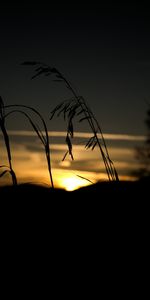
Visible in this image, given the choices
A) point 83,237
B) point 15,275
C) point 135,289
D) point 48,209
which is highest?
point 48,209

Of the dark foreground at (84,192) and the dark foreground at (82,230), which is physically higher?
the dark foreground at (84,192)

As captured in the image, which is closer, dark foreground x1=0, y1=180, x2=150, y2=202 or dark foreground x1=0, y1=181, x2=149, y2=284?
dark foreground x1=0, y1=181, x2=149, y2=284

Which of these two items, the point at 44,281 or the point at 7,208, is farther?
the point at 7,208

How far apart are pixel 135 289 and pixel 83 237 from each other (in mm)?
334

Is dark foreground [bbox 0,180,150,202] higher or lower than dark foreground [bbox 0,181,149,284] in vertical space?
higher

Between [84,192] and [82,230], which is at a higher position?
[84,192]

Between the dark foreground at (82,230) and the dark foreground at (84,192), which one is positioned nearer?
the dark foreground at (82,230)

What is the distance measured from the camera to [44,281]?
1555 mm

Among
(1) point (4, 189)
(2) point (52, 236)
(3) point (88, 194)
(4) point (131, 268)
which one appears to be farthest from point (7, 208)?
(4) point (131, 268)

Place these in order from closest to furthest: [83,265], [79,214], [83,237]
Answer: [83,265] → [83,237] → [79,214]

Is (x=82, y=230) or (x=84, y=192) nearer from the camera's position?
(x=82, y=230)

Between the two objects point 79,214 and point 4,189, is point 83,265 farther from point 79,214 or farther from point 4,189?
point 4,189

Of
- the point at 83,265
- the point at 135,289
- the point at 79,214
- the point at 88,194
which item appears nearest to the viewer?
the point at 135,289

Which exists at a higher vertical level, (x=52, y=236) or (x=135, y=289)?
(x=52, y=236)
